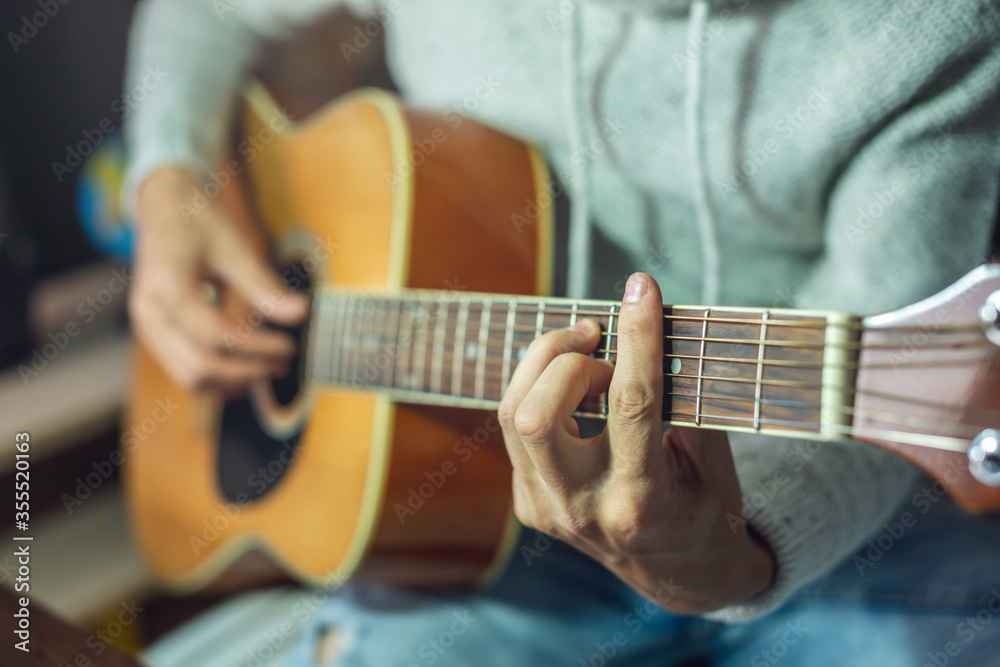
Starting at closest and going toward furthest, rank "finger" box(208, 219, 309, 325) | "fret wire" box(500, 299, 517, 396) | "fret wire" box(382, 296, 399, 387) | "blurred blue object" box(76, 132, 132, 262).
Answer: "fret wire" box(500, 299, 517, 396)
"fret wire" box(382, 296, 399, 387)
"finger" box(208, 219, 309, 325)
"blurred blue object" box(76, 132, 132, 262)

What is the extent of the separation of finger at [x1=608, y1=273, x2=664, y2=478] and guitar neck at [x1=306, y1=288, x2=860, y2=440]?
0.02 meters

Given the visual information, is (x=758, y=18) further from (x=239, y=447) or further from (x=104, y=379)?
(x=104, y=379)

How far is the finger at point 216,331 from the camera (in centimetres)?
76

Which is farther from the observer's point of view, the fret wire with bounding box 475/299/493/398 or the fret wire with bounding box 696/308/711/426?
the fret wire with bounding box 475/299/493/398

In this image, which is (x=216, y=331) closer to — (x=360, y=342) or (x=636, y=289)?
(x=360, y=342)

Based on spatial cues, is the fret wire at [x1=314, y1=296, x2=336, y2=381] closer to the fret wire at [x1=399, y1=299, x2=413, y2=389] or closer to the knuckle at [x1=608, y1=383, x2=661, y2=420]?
the fret wire at [x1=399, y1=299, x2=413, y2=389]

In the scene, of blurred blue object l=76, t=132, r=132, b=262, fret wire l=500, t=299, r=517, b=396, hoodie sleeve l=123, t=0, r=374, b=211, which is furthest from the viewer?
blurred blue object l=76, t=132, r=132, b=262

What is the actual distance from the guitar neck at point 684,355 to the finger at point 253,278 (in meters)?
0.17

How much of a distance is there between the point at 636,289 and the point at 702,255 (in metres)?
0.18

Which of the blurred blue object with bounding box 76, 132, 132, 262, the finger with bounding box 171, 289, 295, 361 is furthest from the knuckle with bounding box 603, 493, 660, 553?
the blurred blue object with bounding box 76, 132, 132, 262

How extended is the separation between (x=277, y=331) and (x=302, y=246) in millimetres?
95

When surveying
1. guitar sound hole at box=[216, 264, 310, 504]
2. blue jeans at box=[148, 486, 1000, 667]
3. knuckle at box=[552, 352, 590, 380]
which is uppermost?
knuckle at box=[552, 352, 590, 380]

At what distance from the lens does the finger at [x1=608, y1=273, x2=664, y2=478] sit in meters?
0.38

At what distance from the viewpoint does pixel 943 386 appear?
1.11ft
